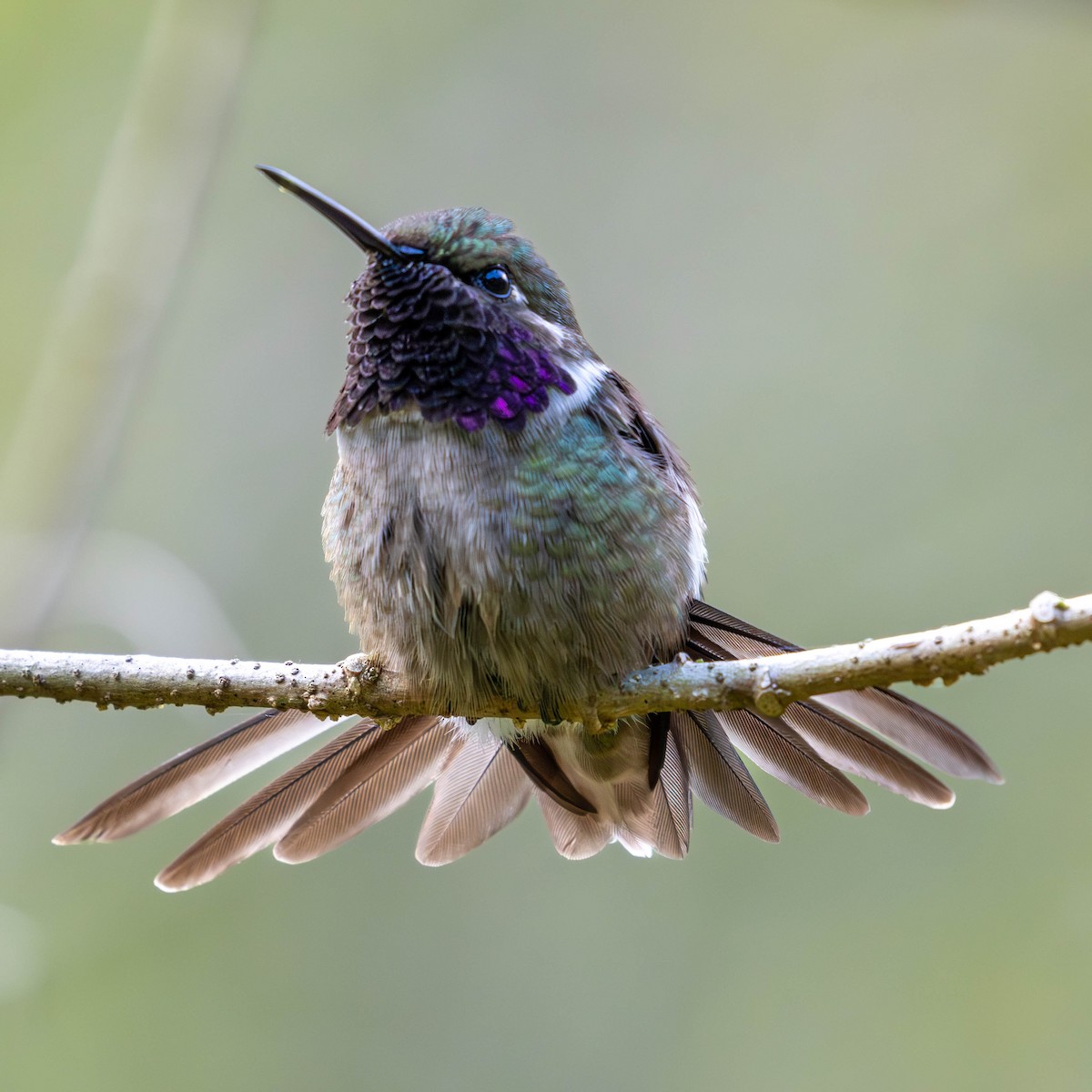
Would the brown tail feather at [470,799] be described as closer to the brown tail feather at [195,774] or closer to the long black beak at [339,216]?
the brown tail feather at [195,774]

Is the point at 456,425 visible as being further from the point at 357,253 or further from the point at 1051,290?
the point at 1051,290

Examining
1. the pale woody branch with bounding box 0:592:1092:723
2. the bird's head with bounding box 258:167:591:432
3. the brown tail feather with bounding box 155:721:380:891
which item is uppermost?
the bird's head with bounding box 258:167:591:432

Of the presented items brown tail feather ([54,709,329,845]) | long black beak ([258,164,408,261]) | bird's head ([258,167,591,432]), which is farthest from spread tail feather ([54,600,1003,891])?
long black beak ([258,164,408,261])

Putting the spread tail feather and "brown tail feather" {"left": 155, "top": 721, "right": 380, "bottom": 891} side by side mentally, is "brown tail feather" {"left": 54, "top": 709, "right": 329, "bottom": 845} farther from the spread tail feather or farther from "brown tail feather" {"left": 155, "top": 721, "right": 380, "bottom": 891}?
"brown tail feather" {"left": 155, "top": 721, "right": 380, "bottom": 891}

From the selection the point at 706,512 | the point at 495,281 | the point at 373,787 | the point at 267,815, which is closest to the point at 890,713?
the point at 373,787

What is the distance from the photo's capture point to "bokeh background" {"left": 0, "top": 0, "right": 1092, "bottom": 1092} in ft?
19.9

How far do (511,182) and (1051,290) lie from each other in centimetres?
339

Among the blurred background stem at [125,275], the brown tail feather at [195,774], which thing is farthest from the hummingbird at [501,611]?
the blurred background stem at [125,275]

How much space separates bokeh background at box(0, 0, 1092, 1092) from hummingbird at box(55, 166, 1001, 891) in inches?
44.6

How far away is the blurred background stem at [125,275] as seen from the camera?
3957mm

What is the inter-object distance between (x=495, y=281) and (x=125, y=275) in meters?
1.50

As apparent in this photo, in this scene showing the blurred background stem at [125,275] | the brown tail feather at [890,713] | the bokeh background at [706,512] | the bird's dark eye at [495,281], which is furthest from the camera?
the bokeh background at [706,512]

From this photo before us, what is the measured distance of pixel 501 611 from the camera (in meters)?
2.99

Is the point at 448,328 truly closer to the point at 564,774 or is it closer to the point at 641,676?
the point at 641,676
